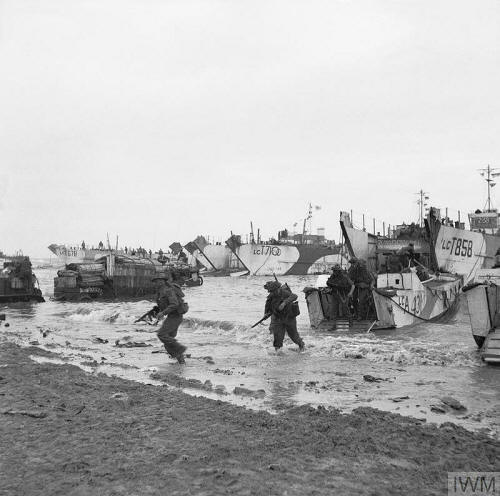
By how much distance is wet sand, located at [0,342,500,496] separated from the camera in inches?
146

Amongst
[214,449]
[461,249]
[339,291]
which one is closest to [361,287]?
[339,291]

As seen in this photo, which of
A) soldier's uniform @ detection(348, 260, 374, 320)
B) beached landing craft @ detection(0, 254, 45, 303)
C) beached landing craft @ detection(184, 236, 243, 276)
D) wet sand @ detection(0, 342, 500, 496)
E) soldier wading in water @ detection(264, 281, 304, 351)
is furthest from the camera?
beached landing craft @ detection(184, 236, 243, 276)

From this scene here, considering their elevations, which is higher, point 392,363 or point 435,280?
point 435,280

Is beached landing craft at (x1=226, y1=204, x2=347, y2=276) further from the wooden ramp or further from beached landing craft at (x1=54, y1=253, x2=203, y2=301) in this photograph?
the wooden ramp

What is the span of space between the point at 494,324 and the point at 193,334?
8.30 meters

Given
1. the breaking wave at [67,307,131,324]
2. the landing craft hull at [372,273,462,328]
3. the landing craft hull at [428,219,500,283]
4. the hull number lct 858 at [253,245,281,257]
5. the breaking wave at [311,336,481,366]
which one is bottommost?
the breaking wave at [311,336,481,366]

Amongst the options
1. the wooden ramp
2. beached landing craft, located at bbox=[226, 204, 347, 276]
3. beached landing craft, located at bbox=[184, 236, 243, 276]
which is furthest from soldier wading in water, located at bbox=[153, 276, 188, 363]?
beached landing craft, located at bbox=[184, 236, 243, 276]

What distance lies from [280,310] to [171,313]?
2239 mm

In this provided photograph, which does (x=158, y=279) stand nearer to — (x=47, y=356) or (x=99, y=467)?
(x=47, y=356)

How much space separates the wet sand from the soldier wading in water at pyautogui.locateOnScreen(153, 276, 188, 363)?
3.56m

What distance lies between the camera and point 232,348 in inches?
492

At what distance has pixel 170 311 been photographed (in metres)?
9.77

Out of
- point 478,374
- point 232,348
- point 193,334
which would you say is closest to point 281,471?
point 478,374

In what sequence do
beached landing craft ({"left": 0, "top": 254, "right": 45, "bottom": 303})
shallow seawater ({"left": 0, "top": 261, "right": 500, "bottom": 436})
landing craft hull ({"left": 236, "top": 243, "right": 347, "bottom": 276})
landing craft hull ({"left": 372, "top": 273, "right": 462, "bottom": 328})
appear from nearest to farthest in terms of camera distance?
shallow seawater ({"left": 0, "top": 261, "right": 500, "bottom": 436}), landing craft hull ({"left": 372, "top": 273, "right": 462, "bottom": 328}), beached landing craft ({"left": 0, "top": 254, "right": 45, "bottom": 303}), landing craft hull ({"left": 236, "top": 243, "right": 347, "bottom": 276})
